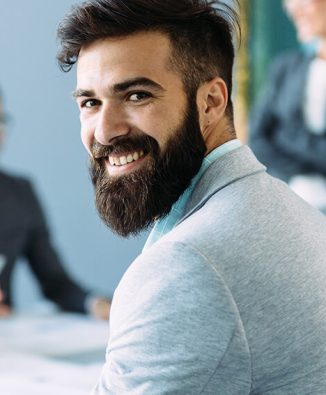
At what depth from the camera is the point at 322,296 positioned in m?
1.17

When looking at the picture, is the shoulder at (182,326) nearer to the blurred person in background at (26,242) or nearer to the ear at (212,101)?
the ear at (212,101)

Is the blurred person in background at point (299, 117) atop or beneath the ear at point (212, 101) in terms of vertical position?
beneath

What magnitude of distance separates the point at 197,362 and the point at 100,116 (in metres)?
0.41

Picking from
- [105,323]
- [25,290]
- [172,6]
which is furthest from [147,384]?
[25,290]

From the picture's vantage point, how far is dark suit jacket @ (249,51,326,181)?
3135 millimetres

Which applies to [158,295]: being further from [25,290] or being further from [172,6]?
[25,290]

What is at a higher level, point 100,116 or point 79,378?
point 100,116

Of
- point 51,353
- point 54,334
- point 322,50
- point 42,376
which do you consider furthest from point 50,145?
point 42,376

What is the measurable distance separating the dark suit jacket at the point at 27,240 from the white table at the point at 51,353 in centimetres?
48

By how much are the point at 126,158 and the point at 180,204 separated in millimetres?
108

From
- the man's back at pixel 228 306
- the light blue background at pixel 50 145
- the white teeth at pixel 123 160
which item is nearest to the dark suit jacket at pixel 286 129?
the light blue background at pixel 50 145

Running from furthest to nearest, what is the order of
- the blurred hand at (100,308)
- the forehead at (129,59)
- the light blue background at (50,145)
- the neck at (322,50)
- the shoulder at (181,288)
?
the light blue background at (50,145) < the neck at (322,50) < the blurred hand at (100,308) < the forehead at (129,59) < the shoulder at (181,288)

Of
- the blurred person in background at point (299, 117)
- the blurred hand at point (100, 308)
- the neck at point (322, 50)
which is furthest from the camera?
the neck at point (322, 50)

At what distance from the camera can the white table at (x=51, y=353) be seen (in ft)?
5.75
